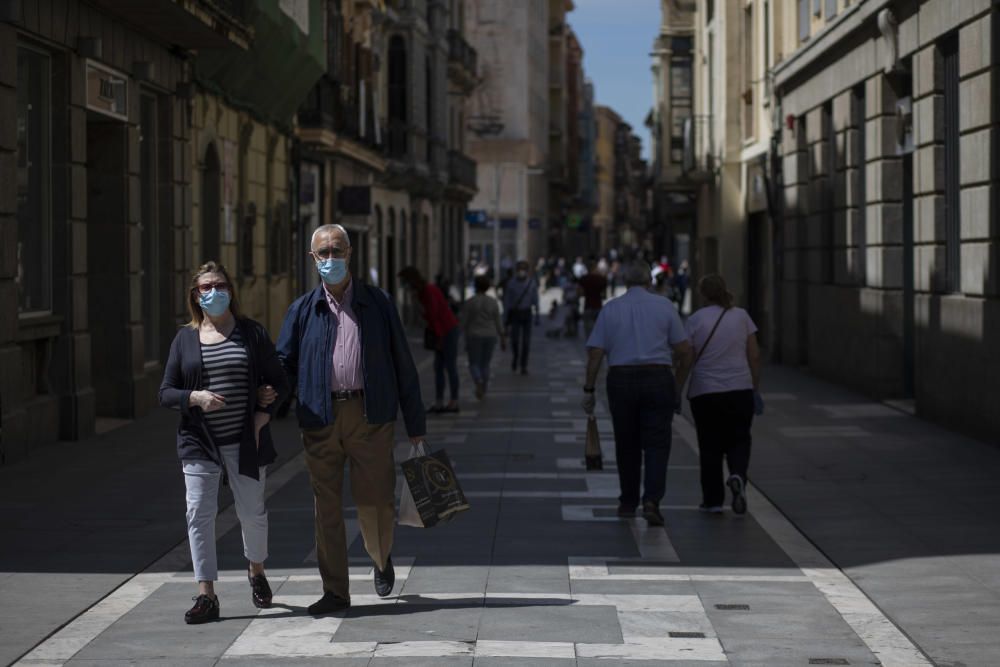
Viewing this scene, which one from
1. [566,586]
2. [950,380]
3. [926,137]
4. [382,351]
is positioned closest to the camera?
[382,351]

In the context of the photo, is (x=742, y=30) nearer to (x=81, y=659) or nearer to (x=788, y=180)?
(x=788, y=180)

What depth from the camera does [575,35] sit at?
153 metres

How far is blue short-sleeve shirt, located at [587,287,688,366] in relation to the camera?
12.2 m

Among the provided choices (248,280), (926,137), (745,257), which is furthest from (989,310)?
(745,257)

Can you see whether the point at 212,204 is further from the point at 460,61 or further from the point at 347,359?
the point at 460,61

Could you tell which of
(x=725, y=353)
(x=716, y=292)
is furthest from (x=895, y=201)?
(x=725, y=353)

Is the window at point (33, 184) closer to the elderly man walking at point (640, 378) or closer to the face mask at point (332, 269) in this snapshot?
the elderly man walking at point (640, 378)

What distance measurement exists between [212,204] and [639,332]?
14784 mm

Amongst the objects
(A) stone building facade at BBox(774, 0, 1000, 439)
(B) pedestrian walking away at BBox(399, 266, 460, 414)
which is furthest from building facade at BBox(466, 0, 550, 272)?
(B) pedestrian walking away at BBox(399, 266, 460, 414)

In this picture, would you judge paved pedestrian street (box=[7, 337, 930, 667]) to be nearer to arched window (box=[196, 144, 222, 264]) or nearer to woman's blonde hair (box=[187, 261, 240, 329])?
woman's blonde hair (box=[187, 261, 240, 329])

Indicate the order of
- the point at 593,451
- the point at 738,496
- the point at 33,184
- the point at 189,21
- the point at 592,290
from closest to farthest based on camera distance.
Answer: the point at 738,496
the point at 593,451
the point at 33,184
the point at 189,21
the point at 592,290

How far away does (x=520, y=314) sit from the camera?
30422mm

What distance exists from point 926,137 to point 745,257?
19.5 meters

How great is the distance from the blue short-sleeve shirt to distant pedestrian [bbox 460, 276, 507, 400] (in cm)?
1166
